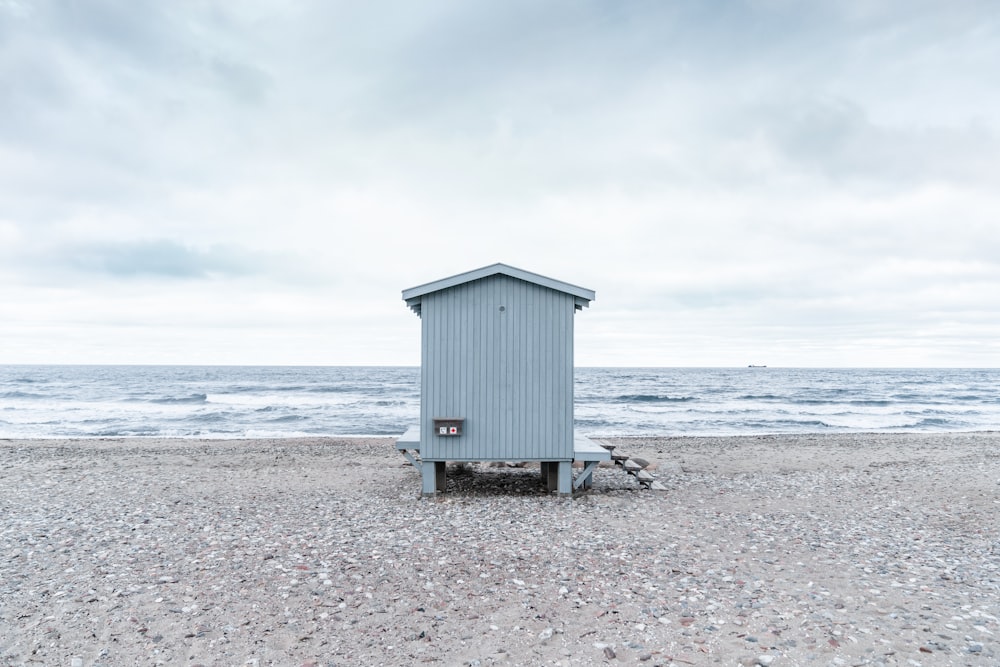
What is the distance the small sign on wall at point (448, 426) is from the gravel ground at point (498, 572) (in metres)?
1.21

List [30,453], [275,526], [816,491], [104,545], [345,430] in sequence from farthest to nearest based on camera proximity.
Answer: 1. [345,430]
2. [30,453]
3. [816,491]
4. [275,526]
5. [104,545]

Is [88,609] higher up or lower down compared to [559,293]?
lower down

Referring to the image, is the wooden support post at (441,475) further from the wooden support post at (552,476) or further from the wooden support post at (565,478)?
the wooden support post at (565,478)

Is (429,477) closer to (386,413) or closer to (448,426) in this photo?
(448,426)

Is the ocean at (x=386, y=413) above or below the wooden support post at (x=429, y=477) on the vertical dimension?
below

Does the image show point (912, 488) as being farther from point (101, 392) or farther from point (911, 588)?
point (101, 392)

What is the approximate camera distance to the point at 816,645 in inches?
196

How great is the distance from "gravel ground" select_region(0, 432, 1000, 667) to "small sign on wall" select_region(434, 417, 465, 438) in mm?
1212

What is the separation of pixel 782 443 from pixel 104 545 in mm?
19878

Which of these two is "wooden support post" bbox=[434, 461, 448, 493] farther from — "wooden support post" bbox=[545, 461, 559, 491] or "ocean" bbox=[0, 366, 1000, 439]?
"ocean" bbox=[0, 366, 1000, 439]

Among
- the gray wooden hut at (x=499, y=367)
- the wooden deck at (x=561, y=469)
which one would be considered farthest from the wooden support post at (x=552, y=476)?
the gray wooden hut at (x=499, y=367)

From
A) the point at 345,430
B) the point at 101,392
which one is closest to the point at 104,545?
the point at 345,430

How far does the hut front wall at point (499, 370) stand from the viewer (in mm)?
10469

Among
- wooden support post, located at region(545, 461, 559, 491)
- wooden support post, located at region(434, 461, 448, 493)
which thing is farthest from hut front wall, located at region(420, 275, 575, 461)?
wooden support post, located at region(434, 461, 448, 493)
